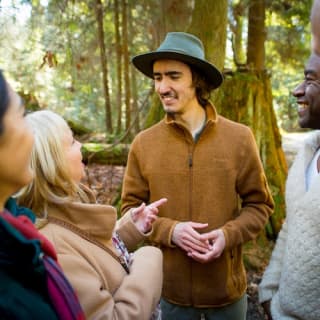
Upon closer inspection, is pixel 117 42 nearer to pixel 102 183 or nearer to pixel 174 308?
pixel 102 183

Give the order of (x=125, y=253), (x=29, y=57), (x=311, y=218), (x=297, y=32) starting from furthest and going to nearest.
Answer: (x=29, y=57), (x=297, y=32), (x=125, y=253), (x=311, y=218)

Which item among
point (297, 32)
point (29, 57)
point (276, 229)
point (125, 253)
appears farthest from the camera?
point (29, 57)

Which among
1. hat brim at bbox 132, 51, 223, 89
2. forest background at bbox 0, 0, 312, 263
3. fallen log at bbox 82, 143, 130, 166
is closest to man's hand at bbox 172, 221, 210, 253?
hat brim at bbox 132, 51, 223, 89

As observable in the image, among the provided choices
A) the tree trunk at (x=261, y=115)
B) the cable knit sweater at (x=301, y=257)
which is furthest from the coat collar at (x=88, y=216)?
the tree trunk at (x=261, y=115)

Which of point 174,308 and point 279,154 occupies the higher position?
point 279,154

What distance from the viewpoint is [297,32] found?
928cm

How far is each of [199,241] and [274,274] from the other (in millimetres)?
560

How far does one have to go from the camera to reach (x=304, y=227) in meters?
1.73

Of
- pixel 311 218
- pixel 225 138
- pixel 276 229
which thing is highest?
pixel 225 138

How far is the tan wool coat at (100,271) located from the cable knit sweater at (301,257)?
0.61 meters

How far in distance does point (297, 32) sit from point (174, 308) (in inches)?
324

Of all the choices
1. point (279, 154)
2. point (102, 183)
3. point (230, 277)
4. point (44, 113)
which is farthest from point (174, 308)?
point (102, 183)

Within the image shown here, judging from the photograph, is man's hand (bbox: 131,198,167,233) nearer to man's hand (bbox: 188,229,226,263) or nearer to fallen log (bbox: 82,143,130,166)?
man's hand (bbox: 188,229,226,263)

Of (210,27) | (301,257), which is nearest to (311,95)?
(301,257)
